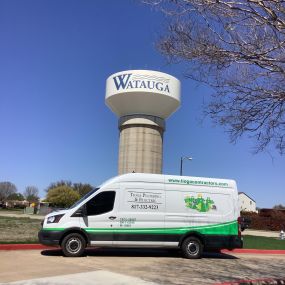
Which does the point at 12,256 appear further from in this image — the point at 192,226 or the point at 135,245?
the point at 192,226

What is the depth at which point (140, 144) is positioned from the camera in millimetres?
62281

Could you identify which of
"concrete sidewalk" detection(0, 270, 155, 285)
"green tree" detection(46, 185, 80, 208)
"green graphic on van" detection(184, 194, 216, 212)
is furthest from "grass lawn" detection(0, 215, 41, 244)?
"green tree" detection(46, 185, 80, 208)

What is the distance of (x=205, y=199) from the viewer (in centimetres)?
1605

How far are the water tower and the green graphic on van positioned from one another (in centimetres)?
4332

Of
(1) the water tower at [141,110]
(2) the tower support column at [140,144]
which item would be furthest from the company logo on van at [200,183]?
(2) the tower support column at [140,144]

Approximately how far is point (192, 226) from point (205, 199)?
105cm

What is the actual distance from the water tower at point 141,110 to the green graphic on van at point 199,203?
43.3 meters

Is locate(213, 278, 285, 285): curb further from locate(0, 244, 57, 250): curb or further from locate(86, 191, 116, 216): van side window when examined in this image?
locate(0, 244, 57, 250): curb

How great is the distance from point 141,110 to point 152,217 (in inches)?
1856

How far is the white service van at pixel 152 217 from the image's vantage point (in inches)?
565

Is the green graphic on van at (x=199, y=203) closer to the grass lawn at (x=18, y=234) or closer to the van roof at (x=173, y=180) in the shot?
the van roof at (x=173, y=180)

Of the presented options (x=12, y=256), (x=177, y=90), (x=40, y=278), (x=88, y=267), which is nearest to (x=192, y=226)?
(x=88, y=267)

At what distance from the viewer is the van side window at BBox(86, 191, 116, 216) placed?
14641 mm

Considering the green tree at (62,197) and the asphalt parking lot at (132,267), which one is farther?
the green tree at (62,197)
